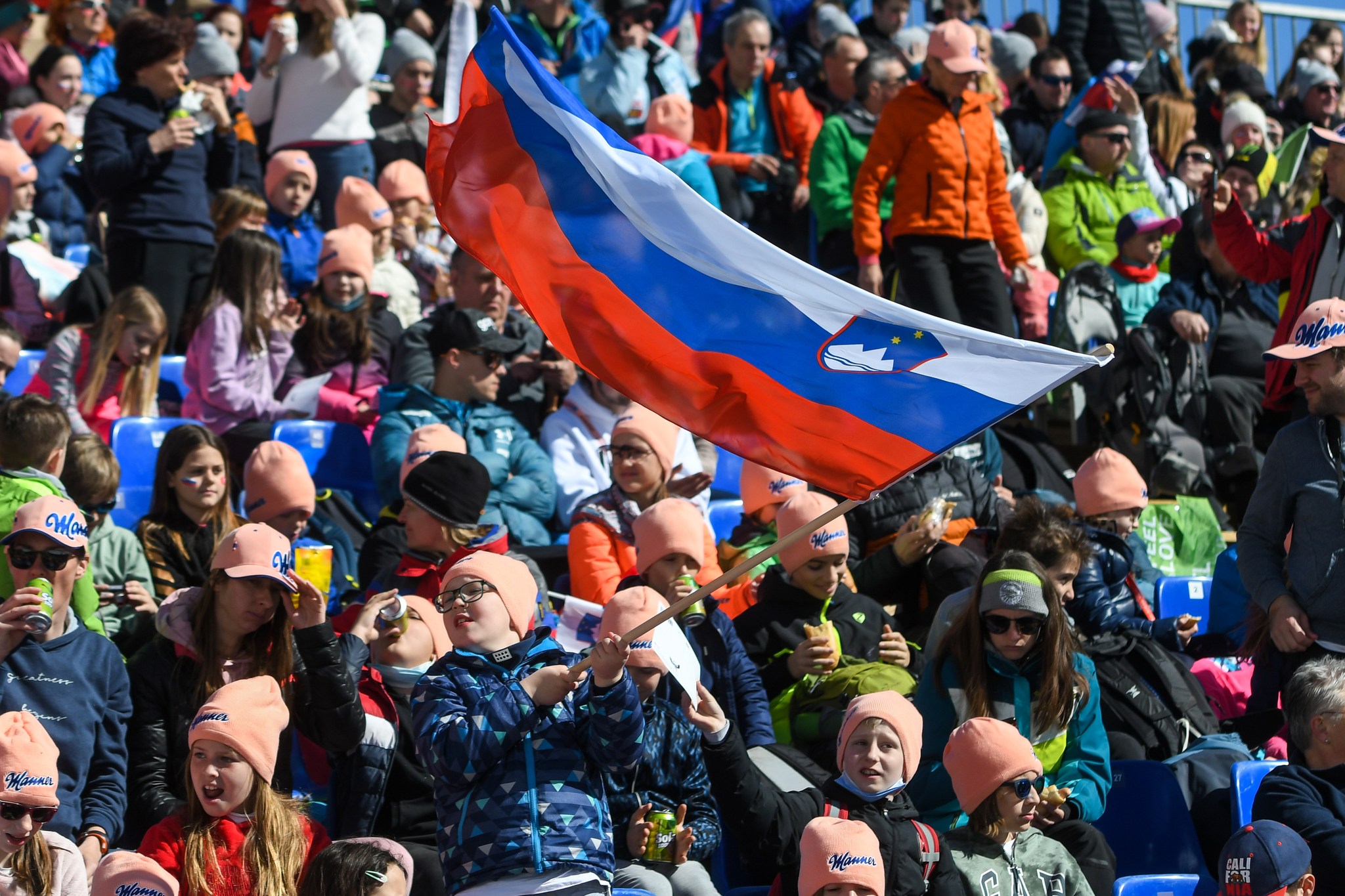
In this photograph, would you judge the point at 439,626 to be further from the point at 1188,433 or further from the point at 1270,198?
the point at 1270,198

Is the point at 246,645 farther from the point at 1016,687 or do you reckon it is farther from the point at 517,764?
the point at 1016,687

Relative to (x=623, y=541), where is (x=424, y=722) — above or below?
above

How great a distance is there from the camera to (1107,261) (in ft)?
36.9

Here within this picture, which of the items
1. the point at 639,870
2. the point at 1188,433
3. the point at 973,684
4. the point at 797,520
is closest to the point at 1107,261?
the point at 1188,433

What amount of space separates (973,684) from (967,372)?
1895mm

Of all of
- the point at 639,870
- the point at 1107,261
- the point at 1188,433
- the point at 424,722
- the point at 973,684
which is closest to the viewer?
the point at 424,722

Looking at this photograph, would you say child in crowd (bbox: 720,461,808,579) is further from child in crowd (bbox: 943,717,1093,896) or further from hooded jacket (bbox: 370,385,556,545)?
child in crowd (bbox: 943,717,1093,896)

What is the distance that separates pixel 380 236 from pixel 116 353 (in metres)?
1.99

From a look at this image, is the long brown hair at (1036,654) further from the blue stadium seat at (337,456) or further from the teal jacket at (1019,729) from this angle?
the blue stadium seat at (337,456)

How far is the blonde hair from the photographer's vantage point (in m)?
8.23

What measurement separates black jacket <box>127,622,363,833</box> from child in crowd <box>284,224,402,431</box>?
331 centimetres

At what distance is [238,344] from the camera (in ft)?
27.7

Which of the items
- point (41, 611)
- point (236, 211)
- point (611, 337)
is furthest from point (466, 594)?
point (236, 211)

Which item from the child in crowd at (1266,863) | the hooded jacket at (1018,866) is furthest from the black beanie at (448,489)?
the child in crowd at (1266,863)
